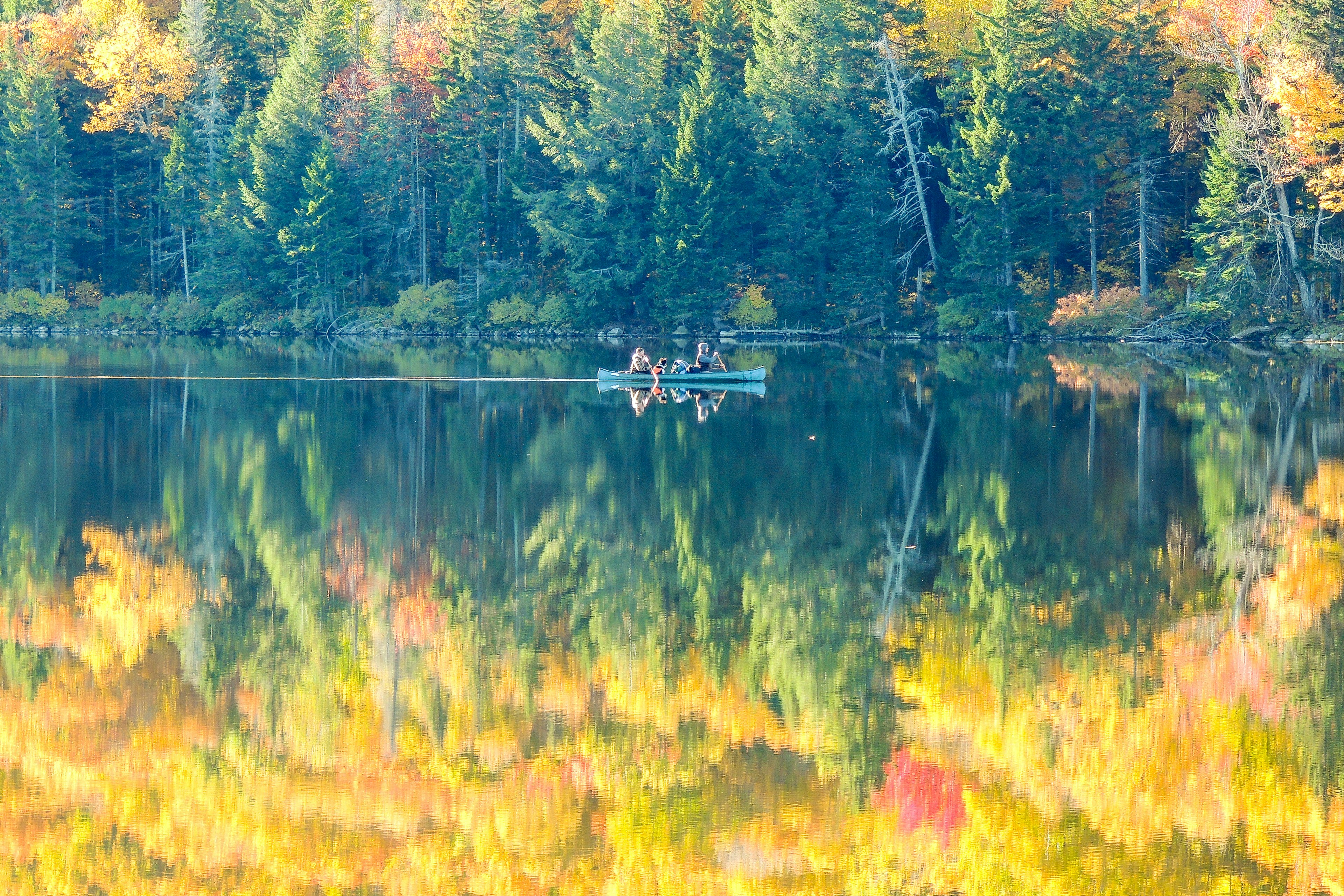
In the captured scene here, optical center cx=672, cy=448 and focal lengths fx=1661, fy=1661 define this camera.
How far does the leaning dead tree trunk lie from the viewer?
210ft

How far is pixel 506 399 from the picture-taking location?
3347 centimetres

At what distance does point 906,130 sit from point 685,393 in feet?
98.6

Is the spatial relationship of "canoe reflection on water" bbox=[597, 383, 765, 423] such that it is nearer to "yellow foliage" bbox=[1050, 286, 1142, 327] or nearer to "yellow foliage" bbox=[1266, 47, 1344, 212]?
"yellow foliage" bbox=[1266, 47, 1344, 212]

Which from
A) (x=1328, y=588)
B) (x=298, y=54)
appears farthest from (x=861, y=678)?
(x=298, y=54)

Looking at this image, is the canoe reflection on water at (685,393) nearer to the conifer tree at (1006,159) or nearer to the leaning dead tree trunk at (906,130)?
the conifer tree at (1006,159)

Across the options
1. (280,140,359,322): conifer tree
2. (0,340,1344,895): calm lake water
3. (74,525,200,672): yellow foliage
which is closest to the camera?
(0,340,1344,895): calm lake water

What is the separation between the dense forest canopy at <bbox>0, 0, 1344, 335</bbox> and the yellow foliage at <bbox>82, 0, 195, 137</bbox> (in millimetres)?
159

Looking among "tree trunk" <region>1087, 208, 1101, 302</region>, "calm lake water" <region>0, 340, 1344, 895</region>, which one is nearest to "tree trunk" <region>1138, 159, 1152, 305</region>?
"tree trunk" <region>1087, 208, 1101, 302</region>

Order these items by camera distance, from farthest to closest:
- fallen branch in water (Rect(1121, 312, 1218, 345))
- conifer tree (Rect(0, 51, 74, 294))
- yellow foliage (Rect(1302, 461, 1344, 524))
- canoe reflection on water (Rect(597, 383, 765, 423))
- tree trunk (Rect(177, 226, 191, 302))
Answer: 1. tree trunk (Rect(177, 226, 191, 302))
2. conifer tree (Rect(0, 51, 74, 294))
3. fallen branch in water (Rect(1121, 312, 1218, 345))
4. canoe reflection on water (Rect(597, 383, 765, 423))
5. yellow foliage (Rect(1302, 461, 1344, 524))

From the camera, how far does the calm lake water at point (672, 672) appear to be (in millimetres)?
8438

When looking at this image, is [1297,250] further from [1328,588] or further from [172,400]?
[1328,588]

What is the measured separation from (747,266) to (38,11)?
125 feet

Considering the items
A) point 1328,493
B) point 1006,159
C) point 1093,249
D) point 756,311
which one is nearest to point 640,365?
point 1328,493

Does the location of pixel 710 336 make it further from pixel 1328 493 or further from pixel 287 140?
pixel 1328 493
